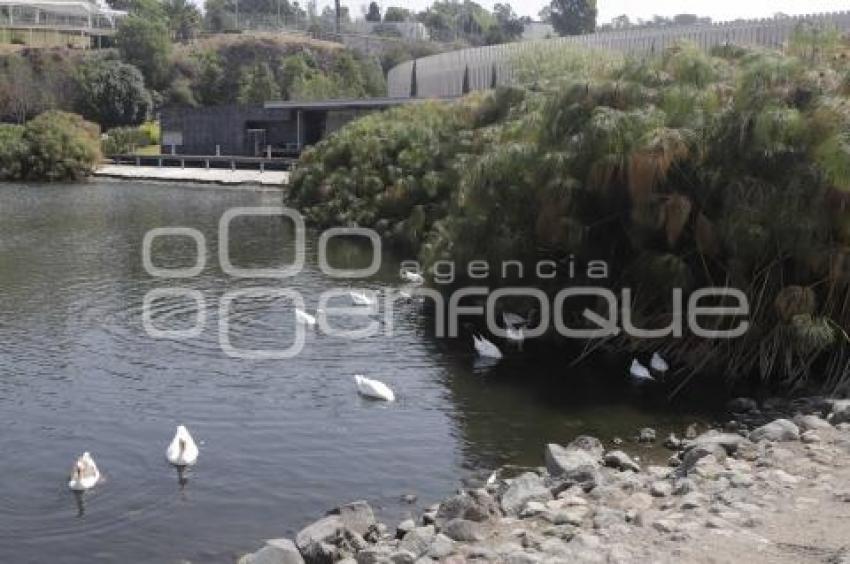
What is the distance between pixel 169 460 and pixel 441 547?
519 centimetres

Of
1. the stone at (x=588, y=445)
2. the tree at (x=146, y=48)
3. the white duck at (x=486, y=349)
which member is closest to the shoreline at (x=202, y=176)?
the white duck at (x=486, y=349)

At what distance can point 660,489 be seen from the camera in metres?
11.9

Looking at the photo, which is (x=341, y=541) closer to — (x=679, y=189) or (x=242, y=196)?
(x=679, y=189)

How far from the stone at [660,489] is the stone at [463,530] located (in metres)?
2.25

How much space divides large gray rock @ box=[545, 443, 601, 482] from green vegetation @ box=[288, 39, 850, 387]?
5.81 meters

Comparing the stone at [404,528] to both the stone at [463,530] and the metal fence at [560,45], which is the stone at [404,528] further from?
the metal fence at [560,45]

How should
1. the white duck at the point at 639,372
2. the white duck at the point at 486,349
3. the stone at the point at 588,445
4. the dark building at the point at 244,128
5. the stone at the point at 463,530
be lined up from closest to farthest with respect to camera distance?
the stone at the point at 463,530, the stone at the point at 588,445, the white duck at the point at 639,372, the white duck at the point at 486,349, the dark building at the point at 244,128

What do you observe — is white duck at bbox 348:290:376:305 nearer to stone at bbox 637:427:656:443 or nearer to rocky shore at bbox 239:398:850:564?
stone at bbox 637:427:656:443

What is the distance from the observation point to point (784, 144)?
1811cm

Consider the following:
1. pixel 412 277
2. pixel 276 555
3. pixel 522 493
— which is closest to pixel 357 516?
pixel 276 555

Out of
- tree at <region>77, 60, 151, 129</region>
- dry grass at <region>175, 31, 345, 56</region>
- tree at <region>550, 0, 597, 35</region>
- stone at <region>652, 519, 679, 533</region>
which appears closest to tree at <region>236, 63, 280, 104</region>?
tree at <region>77, 60, 151, 129</region>

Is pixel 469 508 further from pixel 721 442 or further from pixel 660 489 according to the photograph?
pixel 721 442

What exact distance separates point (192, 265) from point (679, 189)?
60.6 feet

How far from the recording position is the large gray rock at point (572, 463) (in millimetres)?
12516
